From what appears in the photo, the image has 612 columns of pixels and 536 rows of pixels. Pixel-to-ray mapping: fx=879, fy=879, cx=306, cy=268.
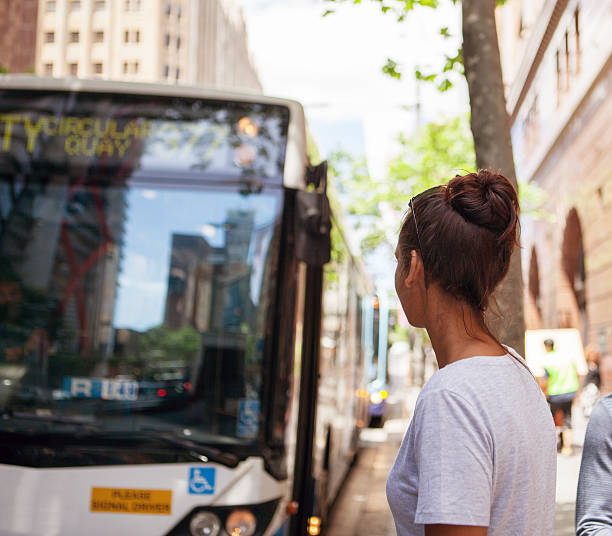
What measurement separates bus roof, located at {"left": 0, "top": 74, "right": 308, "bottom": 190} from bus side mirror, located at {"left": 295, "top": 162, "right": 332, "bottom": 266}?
216mm

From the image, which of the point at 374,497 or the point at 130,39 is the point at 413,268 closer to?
the point at 374,497

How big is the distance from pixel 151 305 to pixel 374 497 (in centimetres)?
678

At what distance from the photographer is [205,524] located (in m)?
4.49

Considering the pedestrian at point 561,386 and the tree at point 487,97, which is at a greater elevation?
the tree at point 487,97

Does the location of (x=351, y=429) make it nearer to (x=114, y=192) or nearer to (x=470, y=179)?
(x=114, y=192)

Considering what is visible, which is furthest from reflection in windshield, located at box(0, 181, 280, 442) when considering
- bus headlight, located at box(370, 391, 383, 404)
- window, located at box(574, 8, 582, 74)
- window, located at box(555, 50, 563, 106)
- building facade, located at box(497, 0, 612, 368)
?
window, located at box(555, 50, 563, 106)

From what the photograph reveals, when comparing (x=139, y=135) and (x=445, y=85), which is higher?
(x=445, y=85)

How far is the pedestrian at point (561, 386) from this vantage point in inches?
518

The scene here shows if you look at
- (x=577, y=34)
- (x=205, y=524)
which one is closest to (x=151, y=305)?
(x=205, y=524)

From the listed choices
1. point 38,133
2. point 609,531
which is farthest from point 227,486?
point 609,531

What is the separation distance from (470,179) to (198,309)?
325 centimetres

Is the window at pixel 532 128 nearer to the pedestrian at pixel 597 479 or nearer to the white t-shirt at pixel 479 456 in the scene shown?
the pedestrian at pixel 597 479

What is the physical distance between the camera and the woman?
147 centimetres

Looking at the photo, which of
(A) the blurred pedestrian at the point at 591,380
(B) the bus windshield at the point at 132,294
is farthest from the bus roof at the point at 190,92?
(A) the blurred pedestrian at the point at 591,380
